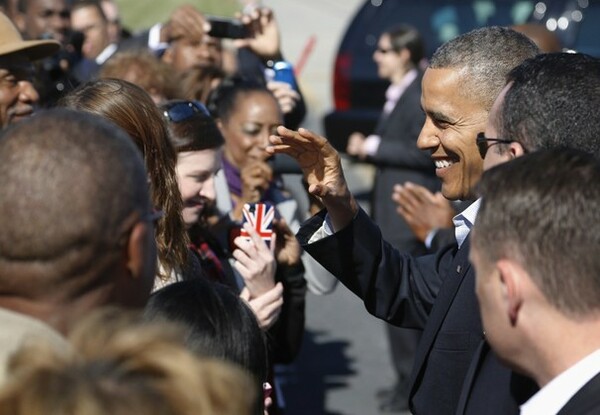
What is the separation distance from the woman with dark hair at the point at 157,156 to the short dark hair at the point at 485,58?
0.90 metres

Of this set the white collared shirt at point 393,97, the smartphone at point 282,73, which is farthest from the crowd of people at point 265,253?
the white collared shirt at point 393,97

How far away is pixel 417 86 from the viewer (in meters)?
7.55

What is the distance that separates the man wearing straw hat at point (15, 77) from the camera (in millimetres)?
4551

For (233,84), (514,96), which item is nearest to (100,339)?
(514,96)

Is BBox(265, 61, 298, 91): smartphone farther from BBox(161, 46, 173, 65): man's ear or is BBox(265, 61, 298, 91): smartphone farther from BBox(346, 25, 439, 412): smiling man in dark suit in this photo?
BBox(346, 25, 439, 412): smiling man in dark suit

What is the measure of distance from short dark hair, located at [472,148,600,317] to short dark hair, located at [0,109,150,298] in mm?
707

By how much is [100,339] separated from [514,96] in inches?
58.0

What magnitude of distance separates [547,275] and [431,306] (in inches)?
58.4

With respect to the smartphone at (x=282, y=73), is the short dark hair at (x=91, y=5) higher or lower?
lower

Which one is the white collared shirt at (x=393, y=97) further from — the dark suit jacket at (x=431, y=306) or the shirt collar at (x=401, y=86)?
the dark suit jacket at (x=431, y=306)

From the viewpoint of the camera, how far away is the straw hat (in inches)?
177

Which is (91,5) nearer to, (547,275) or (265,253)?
(265,253)

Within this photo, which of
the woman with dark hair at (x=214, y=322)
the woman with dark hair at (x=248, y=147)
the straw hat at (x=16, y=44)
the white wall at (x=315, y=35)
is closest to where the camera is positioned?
the woman with dark hair at (x=214, y=322)

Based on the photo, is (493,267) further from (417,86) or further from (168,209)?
(417,86)
